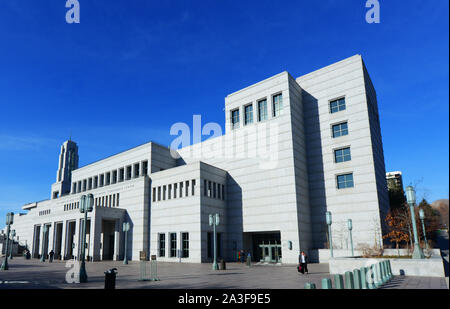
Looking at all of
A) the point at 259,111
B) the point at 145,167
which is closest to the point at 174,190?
the point at 145,167

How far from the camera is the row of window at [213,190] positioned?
42891 mm

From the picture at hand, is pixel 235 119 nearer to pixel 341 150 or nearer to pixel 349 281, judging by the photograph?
pixel 341 150

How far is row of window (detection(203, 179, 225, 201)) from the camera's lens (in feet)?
141

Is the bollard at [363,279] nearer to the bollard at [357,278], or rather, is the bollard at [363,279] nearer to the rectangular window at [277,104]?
the bollard at [357,278]

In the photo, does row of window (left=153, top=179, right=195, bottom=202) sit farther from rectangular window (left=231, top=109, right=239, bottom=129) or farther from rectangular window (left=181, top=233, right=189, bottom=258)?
rectangular window (left=231, top=109, right=239, bottom=129)

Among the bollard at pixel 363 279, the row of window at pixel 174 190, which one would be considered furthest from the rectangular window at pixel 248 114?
the bollard at pixel 363 279

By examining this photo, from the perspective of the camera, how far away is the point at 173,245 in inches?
1706

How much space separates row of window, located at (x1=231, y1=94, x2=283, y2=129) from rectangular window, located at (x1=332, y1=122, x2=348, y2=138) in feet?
26.4

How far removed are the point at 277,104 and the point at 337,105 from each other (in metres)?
8.42

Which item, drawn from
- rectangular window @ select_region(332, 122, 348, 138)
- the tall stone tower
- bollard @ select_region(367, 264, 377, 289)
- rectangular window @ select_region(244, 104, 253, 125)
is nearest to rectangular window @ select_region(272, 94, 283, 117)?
rectangular window @ select_region(244, 104, 253, 125)

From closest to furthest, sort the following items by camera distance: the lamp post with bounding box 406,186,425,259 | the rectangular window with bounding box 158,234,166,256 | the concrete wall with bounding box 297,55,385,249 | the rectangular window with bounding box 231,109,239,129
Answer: the lamp post with bounding box 406,186,425,259
the concrete wall with bounding box 297,55,385,249
the rectangular window with bounding box 158,234,166,256
the rectangular window with bounding box 231,109,239,129

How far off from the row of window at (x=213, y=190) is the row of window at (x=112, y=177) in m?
14.4

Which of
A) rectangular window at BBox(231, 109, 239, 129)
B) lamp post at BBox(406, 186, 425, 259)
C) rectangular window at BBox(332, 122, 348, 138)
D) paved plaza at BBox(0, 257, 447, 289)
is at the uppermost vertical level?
rectangular window at BBox(231, 109, 239, 129)
